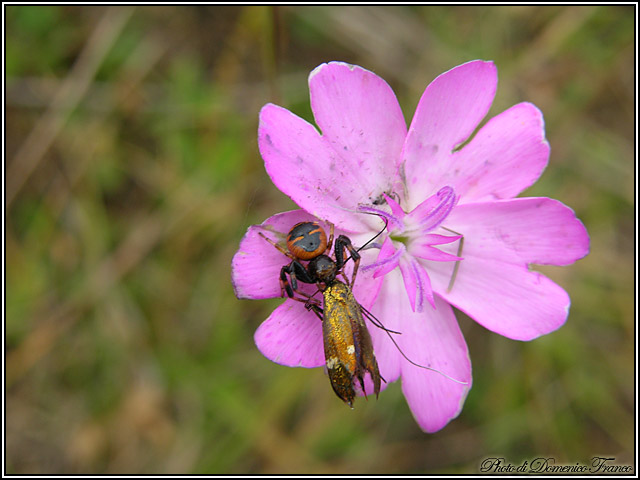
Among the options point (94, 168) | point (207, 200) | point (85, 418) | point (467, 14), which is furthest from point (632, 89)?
point (85, 418)

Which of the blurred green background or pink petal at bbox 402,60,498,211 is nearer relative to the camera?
pink petal at bbox 402,60,498,211

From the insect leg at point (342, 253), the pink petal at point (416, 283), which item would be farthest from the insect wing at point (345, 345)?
the pink petal at point (416, 283)

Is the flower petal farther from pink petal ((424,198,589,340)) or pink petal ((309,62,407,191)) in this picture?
pink petal ((424,198,589,340))

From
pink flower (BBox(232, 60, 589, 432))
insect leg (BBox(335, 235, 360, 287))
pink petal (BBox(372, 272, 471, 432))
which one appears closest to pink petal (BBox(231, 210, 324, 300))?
pink flower (BBox(232, 60, 589, 432))

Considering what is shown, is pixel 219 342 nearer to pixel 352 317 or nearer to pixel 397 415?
pixel 397 415

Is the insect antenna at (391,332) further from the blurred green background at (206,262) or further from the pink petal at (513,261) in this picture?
the blurred green background at (206,262)

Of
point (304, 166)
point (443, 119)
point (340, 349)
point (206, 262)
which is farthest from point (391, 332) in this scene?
point (206, 262)

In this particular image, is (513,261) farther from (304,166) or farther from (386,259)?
(304,166)

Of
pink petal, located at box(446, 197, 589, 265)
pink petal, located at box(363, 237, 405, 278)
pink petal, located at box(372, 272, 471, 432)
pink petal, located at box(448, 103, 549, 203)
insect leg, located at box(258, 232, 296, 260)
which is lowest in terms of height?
pink petal, located at box(372, 272, 471, 432)
